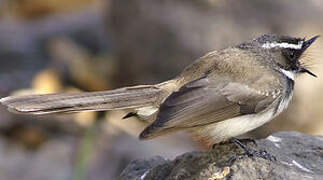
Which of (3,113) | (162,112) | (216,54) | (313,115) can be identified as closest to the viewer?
(162,112)

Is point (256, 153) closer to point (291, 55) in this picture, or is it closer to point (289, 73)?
point (289, 73)

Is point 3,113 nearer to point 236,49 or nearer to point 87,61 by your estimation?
point 87,61

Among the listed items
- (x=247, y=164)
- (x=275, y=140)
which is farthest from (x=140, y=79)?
(x=247, y=164)

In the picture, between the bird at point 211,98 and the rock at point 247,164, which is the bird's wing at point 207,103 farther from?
the rock at point 247,164

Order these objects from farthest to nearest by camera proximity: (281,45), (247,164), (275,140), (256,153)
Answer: (281,45) → (275,140) → (256,153) → (247,164)

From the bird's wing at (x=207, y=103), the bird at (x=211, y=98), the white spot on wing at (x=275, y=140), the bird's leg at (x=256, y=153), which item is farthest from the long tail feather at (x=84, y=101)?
the white spot on wing at (x=275, y=140)

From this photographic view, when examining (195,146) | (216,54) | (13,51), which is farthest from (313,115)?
(13,51)

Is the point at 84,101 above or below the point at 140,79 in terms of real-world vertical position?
above

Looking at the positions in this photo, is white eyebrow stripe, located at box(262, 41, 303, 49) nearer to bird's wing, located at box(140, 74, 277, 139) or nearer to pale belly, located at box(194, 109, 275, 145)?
bird's wing, located at box(140, 74, 277, 139)
